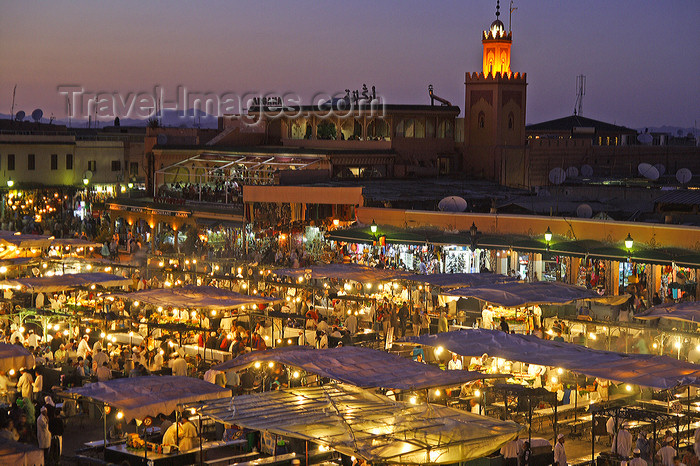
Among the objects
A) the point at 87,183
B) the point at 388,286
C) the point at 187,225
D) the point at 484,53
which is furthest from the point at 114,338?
the point at 87,183

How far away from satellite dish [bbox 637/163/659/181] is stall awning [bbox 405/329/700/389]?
105ft

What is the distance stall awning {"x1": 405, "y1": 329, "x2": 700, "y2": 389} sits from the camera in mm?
18609

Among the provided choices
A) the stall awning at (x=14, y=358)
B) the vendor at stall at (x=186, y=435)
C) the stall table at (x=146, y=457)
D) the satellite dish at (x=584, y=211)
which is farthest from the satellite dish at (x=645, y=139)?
the stall table at (x=146, y=457)

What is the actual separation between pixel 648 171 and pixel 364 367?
36.7m

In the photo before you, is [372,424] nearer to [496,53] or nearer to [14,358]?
[14,358]

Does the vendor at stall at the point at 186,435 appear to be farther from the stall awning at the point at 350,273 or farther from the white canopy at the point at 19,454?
the stall awning at the point at 350,273

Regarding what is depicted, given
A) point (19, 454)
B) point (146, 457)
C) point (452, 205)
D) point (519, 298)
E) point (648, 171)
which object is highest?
point (648, 171)

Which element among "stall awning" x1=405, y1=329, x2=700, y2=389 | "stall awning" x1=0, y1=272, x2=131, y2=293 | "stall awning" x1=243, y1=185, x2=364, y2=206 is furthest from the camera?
"stall awning" x1=243, y1=185, x2=364, y2=206

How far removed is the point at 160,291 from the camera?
92.3 feet

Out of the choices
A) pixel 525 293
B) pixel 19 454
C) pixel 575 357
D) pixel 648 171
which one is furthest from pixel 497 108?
pixel 19 454

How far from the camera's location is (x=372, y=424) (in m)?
15.7

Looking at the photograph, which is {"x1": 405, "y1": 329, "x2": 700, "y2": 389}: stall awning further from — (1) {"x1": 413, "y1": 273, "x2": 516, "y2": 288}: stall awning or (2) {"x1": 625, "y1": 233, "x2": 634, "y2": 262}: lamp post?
(2) {"x1": 625, "y1": 233, "x2": 634, "y2": 262}: lamp post

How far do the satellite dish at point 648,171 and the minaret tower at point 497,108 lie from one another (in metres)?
6.04

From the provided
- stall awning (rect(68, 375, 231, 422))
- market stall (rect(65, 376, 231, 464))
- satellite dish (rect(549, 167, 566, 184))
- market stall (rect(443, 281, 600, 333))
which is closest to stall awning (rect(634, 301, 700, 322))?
market stall (rect(443, 281, 600, 333))
